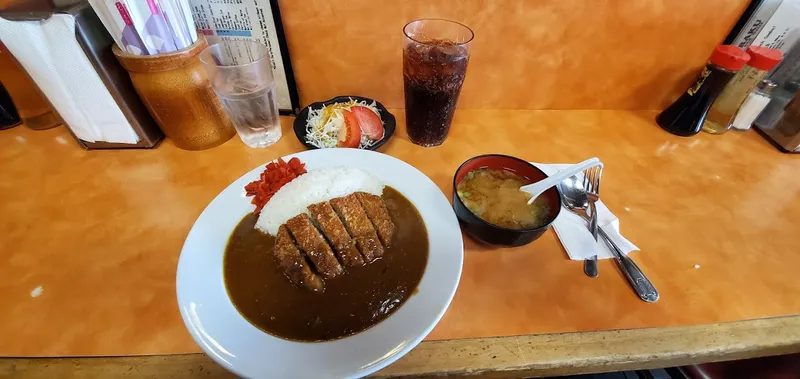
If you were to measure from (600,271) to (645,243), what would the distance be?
0.23m

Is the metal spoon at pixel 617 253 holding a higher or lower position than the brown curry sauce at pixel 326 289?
higher

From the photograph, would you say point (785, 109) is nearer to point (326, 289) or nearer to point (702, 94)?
point (702, 94)

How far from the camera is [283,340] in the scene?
927mm

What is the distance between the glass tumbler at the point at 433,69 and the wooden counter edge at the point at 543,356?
86cm

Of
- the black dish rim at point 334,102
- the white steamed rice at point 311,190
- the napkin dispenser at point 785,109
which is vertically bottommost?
the white steamed rice at point 311,190

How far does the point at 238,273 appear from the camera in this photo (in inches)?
42.9

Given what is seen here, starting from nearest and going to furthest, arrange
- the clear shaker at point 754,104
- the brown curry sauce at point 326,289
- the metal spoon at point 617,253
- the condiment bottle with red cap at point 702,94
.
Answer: the brown curry sauce at point 326,289 → the metal spoon at point 617,253 → the condiment bottle with red cap at point 702,94 → the clear shaker at point 754,104

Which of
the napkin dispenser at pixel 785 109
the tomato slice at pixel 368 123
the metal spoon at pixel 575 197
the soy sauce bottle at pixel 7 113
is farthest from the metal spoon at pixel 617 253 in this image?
the soy sauce bottle at pixel 7 113

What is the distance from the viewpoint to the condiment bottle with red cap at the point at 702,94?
1435 mm

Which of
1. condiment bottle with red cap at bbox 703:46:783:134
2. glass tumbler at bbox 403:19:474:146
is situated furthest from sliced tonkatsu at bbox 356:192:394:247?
condiment bottle with red cap at bbox 703:46:783:134

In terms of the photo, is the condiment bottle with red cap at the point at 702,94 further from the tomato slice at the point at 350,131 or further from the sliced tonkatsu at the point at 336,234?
the sliced tonkatsu at the point at 336,234

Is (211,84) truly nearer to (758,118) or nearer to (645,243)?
(645,243)

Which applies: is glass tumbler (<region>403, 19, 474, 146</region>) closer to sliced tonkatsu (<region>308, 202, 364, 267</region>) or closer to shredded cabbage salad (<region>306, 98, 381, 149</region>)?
shredded cabbage salad (<region>306, 98, 381, 149</region>)

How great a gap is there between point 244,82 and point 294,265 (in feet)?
2.50
